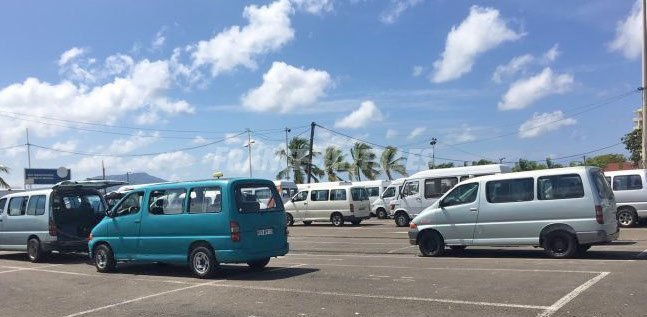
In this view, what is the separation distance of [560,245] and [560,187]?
1.23m

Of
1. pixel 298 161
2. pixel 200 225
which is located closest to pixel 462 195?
pixel 200 225

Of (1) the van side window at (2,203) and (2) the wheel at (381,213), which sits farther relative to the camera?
(2) the wheel at (381,213)

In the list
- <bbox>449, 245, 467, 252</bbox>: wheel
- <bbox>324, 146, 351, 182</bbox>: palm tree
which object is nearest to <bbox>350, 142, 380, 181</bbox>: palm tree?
<bbox>324, 146, 351, 182</bbox>: palm tree

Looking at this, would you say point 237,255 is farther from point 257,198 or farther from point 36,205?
point 36,205

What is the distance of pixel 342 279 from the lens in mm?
10844

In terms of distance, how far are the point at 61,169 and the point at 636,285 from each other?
44183mm

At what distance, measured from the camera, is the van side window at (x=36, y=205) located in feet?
51.3

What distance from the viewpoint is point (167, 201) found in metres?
12.1

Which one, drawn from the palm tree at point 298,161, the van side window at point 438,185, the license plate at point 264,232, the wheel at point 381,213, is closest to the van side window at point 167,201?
the license plate at point 264,232

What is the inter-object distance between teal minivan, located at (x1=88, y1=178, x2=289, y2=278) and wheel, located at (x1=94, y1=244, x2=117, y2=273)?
22 mm

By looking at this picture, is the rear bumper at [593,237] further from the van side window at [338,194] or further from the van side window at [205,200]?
the van side window at [338,194]

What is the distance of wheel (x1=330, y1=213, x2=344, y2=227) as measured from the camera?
29016 millimetres

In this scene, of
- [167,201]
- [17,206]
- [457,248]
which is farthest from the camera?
[17,206]

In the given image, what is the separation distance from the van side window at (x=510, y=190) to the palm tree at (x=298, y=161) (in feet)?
141
